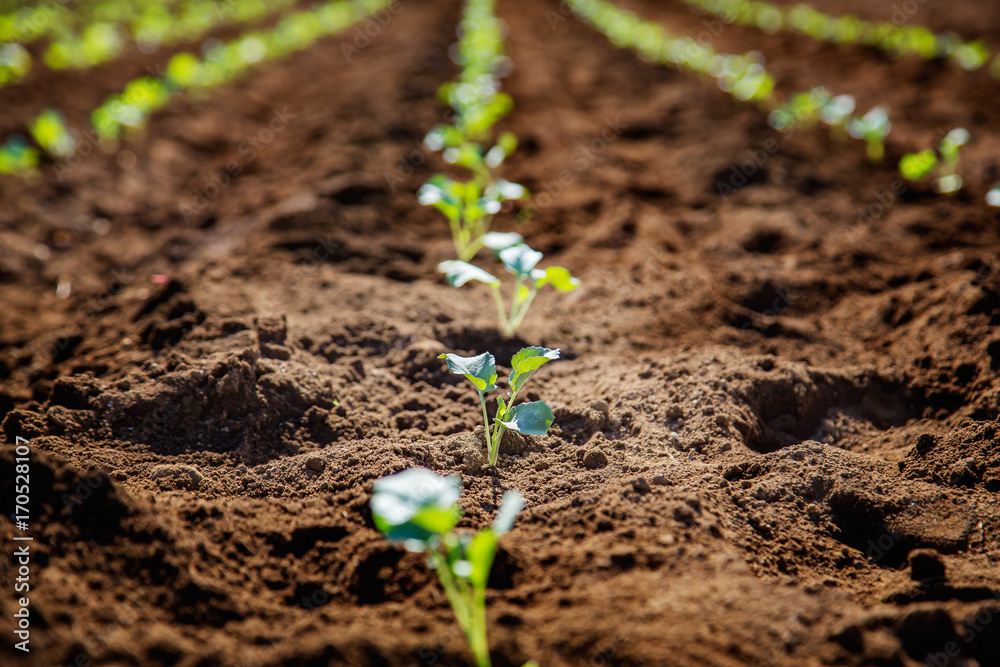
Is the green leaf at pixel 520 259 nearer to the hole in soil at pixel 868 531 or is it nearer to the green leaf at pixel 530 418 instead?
the green leaf at pixel 530 418

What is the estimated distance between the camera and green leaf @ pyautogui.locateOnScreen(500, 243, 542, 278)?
2512 millimetres

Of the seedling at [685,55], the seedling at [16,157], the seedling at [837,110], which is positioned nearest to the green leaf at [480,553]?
the seedling at [837,110]

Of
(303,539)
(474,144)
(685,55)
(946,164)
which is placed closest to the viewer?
(303,539)

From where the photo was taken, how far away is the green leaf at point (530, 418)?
2046 millimetres

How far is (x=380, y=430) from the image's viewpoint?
233cm

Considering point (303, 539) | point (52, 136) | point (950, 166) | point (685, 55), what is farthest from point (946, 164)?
point (52, 136)

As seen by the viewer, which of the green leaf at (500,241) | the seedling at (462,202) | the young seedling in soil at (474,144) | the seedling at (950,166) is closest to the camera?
the green leaf at (500,241)

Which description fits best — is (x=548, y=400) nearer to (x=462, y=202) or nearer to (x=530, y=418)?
(x=530, y=418)

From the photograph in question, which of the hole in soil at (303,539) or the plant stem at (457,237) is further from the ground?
the plant stem at (457,237)

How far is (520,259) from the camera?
8.30 feet

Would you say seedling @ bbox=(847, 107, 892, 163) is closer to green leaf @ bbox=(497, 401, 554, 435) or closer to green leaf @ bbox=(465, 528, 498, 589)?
green leaf @ bbox=(497, 401, 554, 435)

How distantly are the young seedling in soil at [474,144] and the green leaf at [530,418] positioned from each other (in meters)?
1.15

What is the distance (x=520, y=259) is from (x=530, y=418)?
72cm

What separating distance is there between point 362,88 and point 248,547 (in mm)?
5441
